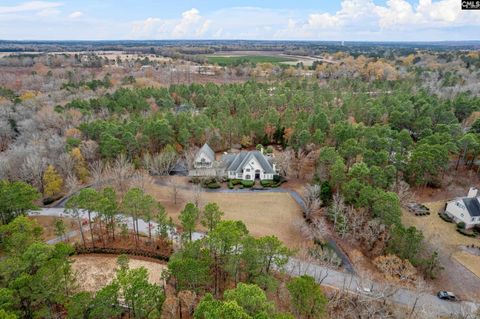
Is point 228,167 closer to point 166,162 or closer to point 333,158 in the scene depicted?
point 166,162

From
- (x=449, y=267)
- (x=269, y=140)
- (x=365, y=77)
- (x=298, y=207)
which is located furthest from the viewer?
(x=365, y=77)

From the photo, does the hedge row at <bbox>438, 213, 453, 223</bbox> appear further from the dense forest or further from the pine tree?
the pine tree

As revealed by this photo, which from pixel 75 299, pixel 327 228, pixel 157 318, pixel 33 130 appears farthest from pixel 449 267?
pixel 33 130

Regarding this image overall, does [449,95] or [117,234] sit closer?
[117,234]

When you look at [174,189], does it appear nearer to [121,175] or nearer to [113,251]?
[121,175]

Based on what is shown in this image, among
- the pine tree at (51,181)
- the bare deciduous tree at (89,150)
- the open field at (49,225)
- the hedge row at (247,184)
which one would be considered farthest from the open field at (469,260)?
the bare deciduous tree at (89,150)

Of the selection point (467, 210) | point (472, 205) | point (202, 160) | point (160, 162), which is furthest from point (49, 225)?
point (472, 205)
